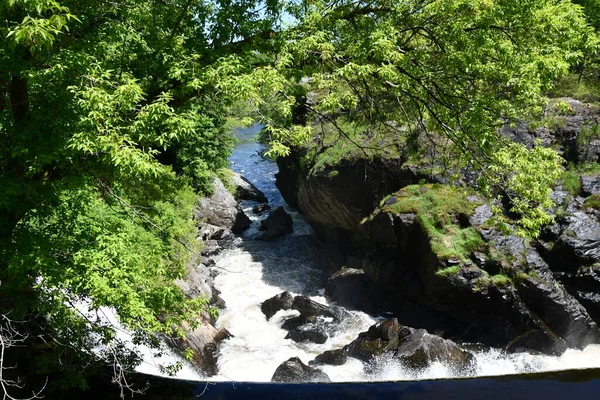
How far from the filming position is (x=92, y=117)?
255 inches

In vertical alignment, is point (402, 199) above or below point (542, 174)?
below

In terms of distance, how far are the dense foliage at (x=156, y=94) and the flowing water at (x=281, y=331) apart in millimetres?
2376

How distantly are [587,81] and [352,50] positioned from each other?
17.2m

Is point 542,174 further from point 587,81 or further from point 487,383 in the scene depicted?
point 587,81

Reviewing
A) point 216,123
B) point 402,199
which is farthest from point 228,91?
point 216,123

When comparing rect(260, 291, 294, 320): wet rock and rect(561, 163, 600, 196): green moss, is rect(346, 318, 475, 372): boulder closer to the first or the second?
rect(260, 291, 294, 320): wet rock

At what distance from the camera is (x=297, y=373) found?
12.6 m

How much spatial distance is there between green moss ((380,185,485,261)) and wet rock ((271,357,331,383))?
17.7 feet

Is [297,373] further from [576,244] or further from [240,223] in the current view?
[240,223]

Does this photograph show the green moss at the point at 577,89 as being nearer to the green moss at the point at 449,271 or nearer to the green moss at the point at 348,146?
the green moss at the point at 348,146

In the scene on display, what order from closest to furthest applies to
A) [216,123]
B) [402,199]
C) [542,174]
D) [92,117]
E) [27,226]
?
1. [92,117]
2. [27,226]
3. [542,174]
4. [402,199]
5. [216,123]

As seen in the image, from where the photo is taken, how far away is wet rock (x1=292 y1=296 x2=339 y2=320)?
651 inches

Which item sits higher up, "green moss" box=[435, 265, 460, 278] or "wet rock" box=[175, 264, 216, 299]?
"green moss" box=[435, 265, 460, 278]

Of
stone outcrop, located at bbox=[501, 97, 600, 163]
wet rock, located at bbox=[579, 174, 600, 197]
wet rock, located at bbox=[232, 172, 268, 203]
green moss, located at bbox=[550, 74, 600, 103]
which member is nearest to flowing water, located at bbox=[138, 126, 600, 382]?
wet rock, located at bbox=[579, 174, 600, 197]
